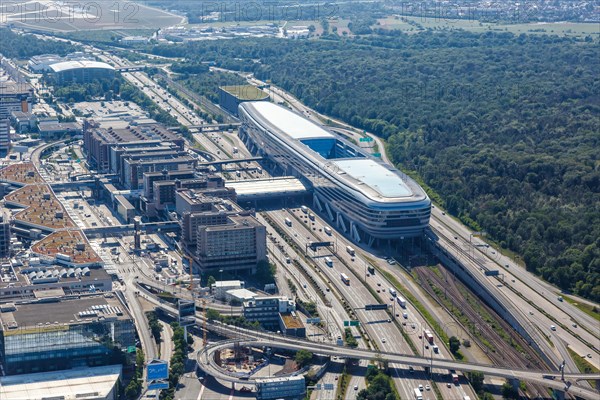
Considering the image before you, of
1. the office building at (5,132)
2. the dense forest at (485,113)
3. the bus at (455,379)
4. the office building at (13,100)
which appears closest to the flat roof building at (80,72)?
Answer: the office building at (13,100)

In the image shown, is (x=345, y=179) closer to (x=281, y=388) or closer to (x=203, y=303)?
(x=203, y=303)

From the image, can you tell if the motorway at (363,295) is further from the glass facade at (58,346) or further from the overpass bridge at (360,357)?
the glass facade at (58,346)

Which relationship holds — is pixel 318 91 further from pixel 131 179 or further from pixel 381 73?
pixel 131 179

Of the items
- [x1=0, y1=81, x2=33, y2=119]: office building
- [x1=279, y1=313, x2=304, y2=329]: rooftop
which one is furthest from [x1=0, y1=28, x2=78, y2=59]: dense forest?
[x1=279, y1=313, x2=304, y2=329]: rooftop

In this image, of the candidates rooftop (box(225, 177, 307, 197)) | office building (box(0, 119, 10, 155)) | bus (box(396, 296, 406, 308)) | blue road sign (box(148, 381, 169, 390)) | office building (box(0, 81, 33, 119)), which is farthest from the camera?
office building (box(0, 81, 33, 119))

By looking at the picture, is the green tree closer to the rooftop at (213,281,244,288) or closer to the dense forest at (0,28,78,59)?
the rooftop at (213,281,244,288)

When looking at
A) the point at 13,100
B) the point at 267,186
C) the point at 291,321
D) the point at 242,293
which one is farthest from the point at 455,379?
the point at 13,100

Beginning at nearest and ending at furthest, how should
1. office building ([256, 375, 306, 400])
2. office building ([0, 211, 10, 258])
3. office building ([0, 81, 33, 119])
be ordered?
1. office building ([256, 375, 306, 400])
2. office building ([0, 211, 10, 258])
3. office building ([0, 81, 33, 119])
